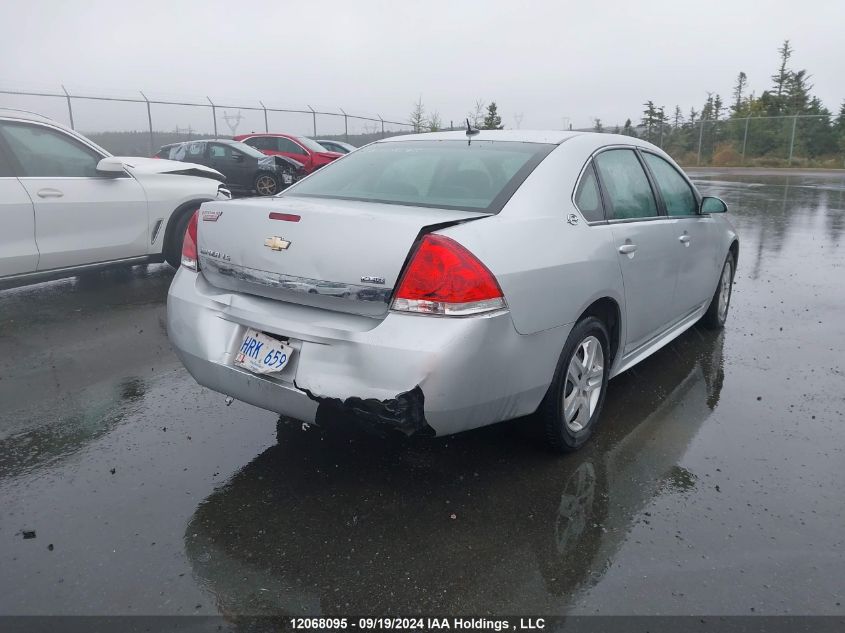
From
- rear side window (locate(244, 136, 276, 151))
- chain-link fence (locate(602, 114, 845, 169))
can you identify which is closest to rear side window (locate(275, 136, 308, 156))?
rear side window (locate(244, 136, 276, 151))

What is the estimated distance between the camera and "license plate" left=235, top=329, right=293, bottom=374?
288 centimetres

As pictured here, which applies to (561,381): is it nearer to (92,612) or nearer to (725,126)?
(92,612)

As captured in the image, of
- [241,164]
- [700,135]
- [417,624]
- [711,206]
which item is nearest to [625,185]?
[711,206]

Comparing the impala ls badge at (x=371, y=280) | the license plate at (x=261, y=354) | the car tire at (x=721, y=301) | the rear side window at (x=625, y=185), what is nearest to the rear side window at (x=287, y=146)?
the car tire at (x=721, y=301)

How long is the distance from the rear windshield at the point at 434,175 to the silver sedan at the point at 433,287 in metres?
0.01

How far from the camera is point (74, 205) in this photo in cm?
605

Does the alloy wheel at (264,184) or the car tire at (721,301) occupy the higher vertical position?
the alloy wheel at (264,184)

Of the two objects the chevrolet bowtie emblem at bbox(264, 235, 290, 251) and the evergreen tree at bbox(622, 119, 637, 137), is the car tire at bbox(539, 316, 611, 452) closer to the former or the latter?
the chevrolet bowtie emblem at bbox(264, 235, 290, 251)

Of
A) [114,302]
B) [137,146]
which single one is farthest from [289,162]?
[114,302]

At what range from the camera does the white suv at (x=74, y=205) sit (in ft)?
18.7

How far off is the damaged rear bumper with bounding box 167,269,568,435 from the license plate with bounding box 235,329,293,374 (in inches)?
1.2

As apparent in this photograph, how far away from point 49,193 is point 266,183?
11056 mm

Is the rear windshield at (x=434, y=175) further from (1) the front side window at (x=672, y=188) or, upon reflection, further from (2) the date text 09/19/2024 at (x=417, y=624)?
(2) the date text 09/19/2024 at (x=417, y=624)

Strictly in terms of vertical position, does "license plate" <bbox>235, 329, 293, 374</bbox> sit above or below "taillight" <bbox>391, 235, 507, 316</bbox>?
below
